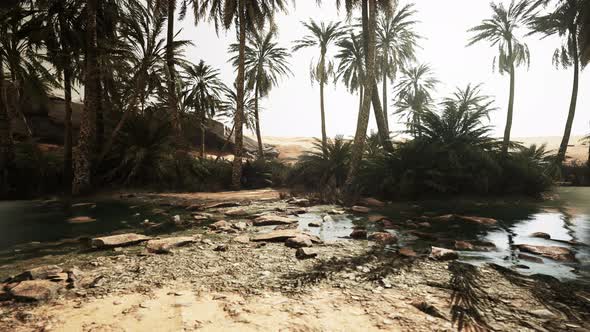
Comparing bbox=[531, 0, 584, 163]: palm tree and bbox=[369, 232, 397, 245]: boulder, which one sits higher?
bbox=[531, 0, 584, 163]: palm tree

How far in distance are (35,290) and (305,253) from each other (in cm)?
251

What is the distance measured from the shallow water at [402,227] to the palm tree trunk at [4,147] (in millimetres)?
3183

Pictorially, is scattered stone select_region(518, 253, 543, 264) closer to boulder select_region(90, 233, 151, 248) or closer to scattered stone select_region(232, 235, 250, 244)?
scattered stone select_region(232, 235, 250, 244)

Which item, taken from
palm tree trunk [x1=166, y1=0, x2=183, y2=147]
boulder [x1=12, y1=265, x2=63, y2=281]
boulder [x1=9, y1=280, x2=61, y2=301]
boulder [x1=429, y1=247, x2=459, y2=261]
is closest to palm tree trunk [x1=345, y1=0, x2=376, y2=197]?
boulder [x1=429, y1=247, x2=459, y2=261]

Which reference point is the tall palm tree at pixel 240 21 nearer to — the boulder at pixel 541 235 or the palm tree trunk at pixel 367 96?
the palm tree trunk at pixel 367 96

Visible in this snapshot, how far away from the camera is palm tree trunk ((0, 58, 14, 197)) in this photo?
34.4 feet

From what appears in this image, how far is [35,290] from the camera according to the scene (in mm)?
2428

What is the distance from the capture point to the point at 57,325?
1.96m

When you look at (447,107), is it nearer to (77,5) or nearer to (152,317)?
(152,317)

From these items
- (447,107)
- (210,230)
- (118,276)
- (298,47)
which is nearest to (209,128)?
(298,47)

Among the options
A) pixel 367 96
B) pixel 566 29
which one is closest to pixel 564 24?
pixel 566 29

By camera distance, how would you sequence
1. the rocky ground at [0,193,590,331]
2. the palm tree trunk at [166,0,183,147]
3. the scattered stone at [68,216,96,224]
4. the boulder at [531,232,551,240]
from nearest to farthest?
the rocky ground at [0,193,590,331] → the boulder at [531,232,551,240] → the scattered stone at [68,216,96,224] → the palm tree trunk at [166,0,183,147]

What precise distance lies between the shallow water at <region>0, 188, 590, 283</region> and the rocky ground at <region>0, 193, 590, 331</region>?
2.08ft

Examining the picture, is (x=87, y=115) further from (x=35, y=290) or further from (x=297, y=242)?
(x=297, y=242)
